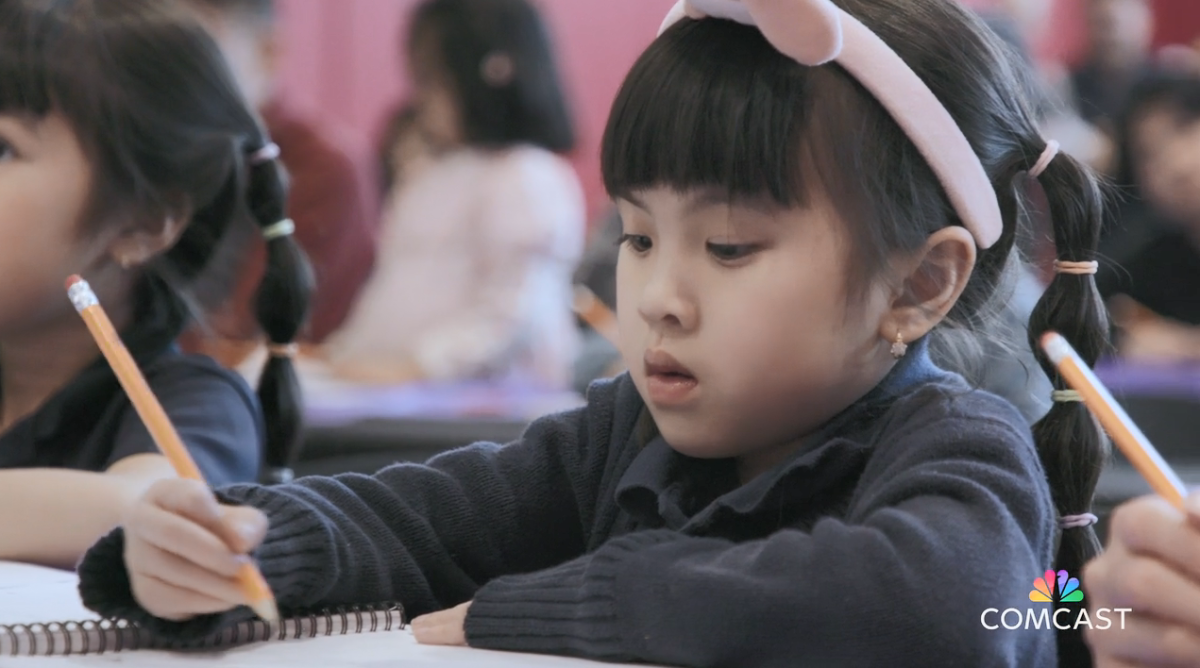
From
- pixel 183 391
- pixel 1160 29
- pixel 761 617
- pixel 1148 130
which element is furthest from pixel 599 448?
pixel 1160 29

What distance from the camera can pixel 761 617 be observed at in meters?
0.63

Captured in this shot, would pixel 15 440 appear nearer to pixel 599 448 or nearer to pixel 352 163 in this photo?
pixel 599 448

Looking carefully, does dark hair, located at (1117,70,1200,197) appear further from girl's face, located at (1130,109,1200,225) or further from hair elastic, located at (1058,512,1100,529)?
hair elastic, located at (1058,512,1100,529)

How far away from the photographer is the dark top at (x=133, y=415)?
1125 mm

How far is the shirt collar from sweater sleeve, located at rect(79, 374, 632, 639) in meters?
0.07

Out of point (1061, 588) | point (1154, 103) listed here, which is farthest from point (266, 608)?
point (1154, 103)

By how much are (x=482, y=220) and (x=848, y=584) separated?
2.58 metres

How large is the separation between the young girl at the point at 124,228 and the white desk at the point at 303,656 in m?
0.31

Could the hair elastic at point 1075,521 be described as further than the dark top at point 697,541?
Yes

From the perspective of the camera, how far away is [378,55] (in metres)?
4.97

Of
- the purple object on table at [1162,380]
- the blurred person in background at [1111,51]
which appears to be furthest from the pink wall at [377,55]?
the purple object on table at [1162,380]

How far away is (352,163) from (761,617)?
276cm

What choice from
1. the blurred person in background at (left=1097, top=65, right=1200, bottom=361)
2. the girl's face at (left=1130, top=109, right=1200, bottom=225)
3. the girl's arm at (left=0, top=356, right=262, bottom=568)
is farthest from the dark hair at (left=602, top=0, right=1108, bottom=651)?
the girl's face at (left=1130, top=109, right=1200, bottom=225)

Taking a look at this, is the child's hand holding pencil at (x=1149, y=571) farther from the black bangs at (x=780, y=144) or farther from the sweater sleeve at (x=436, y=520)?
the sweater sleeve at (x=436, y=520)
